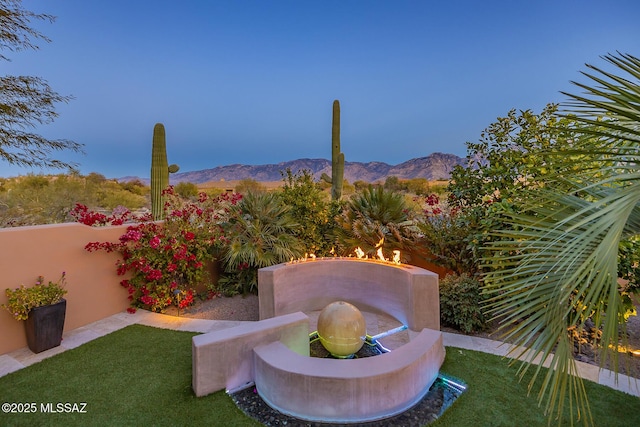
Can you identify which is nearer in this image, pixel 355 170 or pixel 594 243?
pixel 594 243

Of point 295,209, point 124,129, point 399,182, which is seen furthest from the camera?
point 124,129

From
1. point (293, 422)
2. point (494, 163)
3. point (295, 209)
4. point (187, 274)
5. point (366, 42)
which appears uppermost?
point (366, 42)

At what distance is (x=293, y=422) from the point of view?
2918 millimetres

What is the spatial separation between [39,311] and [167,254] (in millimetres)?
1984

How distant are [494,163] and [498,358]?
357cm

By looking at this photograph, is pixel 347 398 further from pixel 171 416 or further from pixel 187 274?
pixel 187 274

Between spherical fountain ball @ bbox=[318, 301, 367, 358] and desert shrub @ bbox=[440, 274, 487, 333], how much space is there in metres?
1.95

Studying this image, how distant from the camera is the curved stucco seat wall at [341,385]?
9.29 feet

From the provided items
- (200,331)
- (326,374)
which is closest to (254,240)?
(200,331)

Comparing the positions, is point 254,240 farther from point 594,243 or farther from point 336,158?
point 336,158

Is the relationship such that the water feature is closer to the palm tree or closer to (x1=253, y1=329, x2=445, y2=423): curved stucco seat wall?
(x1=253, y1=329, x2=445, y2=423): curved stucco seat wall

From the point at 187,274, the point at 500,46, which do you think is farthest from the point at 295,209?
the point at 500,46

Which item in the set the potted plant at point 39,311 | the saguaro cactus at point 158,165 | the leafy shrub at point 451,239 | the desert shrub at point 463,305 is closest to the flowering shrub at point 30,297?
the potted plant at point 39,311

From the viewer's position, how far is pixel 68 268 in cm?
502
